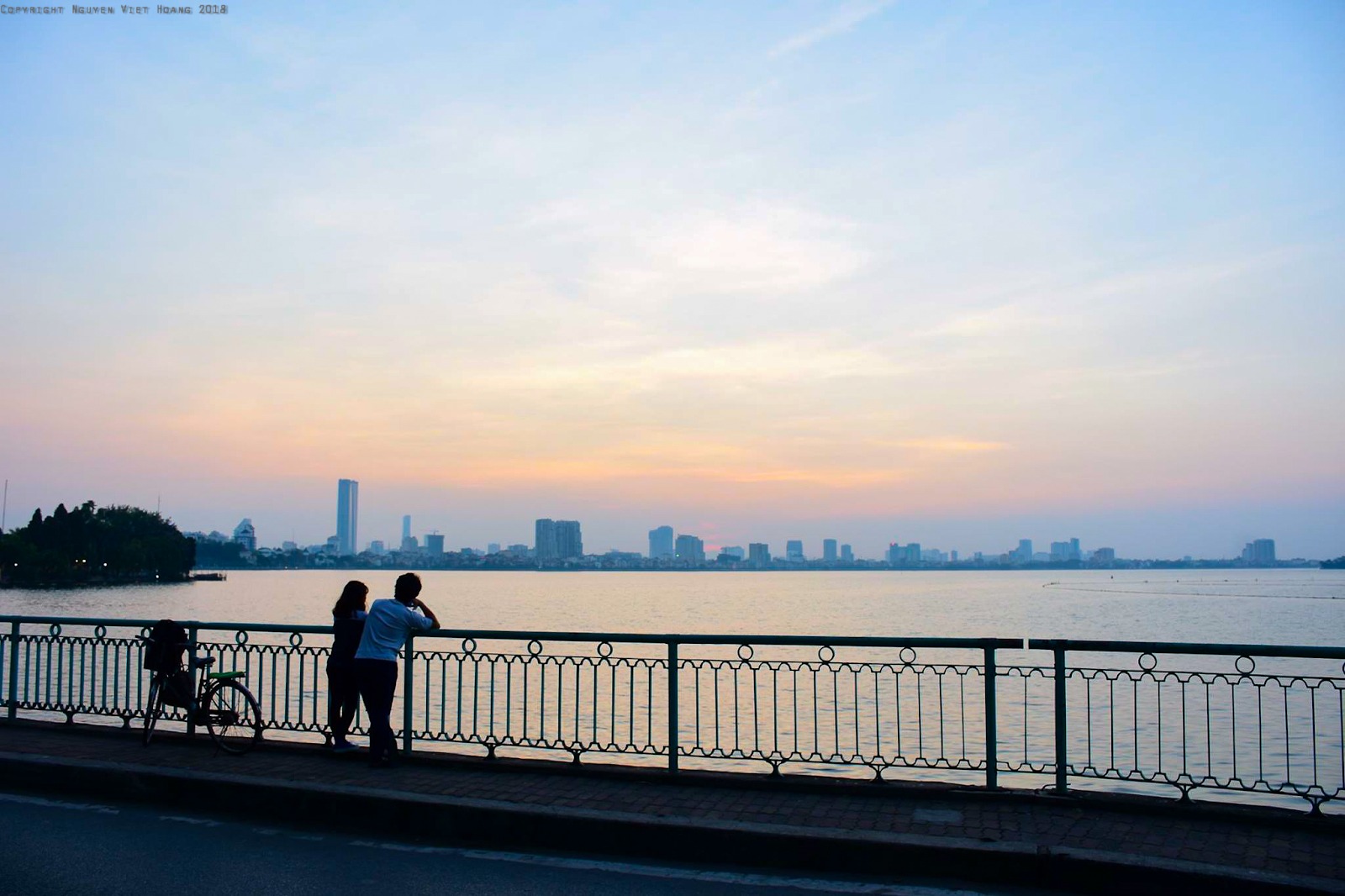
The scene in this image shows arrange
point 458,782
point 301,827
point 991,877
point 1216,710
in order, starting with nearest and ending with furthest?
point 991,877
point 301,827
point 458,782
point 1216,710

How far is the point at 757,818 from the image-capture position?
26.4 ft

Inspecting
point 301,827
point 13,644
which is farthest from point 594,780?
point 13,644

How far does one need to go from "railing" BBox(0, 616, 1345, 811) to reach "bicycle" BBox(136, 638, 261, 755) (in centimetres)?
26

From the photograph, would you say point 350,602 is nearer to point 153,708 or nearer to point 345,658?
point 345,658

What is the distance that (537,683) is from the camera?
105ft

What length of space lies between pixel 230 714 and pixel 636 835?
17.8 feet

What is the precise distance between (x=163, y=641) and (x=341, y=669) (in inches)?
78.6

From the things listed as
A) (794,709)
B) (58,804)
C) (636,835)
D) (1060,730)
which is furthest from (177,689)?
(1060,730)

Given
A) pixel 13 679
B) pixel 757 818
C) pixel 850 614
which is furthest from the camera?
pixel 850 614

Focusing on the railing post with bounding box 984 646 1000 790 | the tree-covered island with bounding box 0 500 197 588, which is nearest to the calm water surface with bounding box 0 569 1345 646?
the tree-covered island with bounding box 0 500 197 588

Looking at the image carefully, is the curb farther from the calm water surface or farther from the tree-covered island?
the tree-covered island

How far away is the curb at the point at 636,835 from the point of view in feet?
22.2

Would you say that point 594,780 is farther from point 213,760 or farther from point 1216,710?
point 1216,710

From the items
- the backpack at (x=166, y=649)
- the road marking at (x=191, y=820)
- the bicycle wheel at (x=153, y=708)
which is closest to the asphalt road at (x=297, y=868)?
the road marking at (x=191, y=820)
